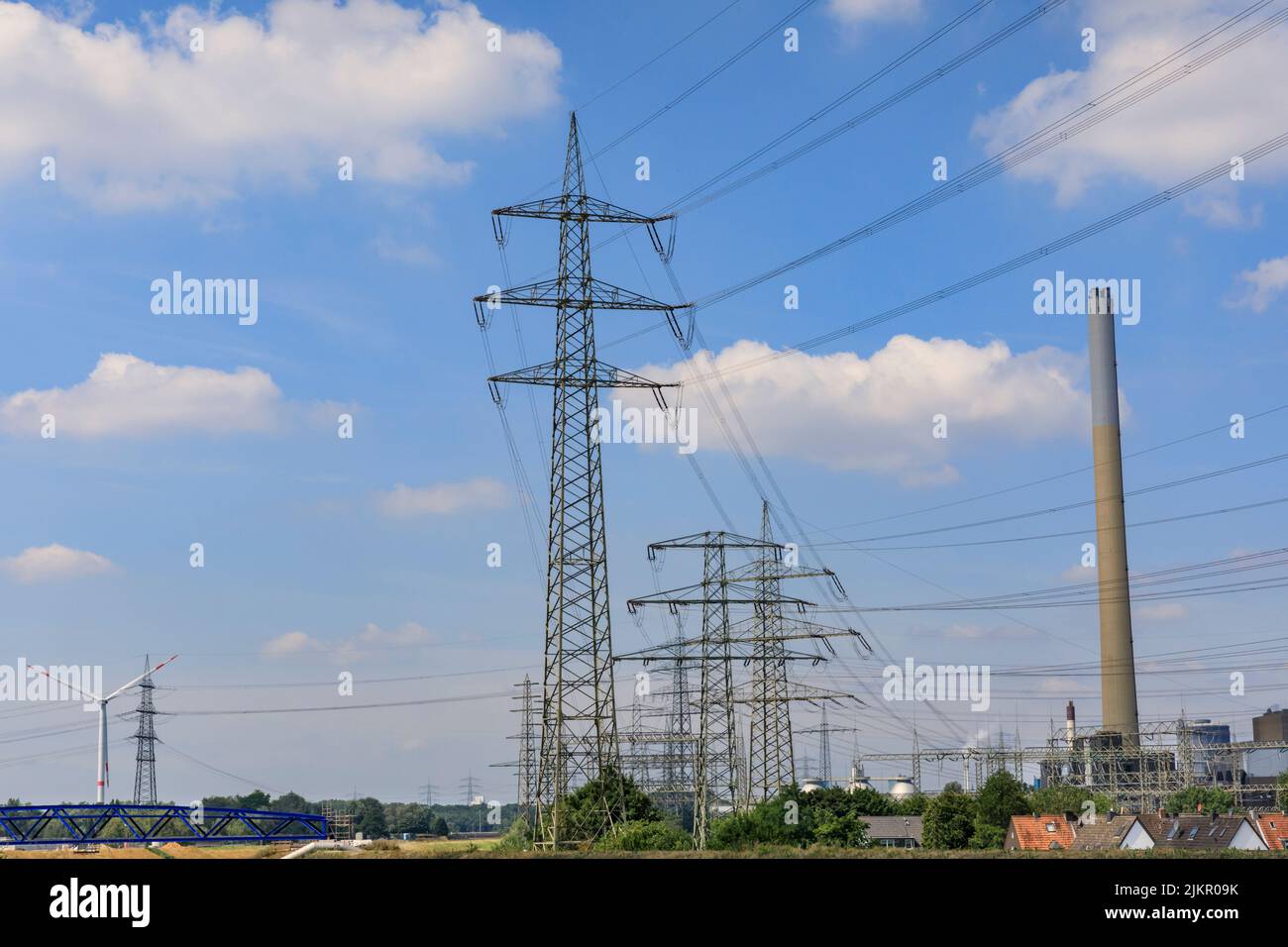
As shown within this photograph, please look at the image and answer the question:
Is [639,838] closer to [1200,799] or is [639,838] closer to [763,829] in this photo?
[763,829]

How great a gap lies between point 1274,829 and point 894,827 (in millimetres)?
39485

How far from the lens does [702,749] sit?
8125 centimetres

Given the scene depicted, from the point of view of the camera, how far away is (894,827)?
13425cm

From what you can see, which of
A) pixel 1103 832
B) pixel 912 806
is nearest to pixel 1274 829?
pixel 1103 832

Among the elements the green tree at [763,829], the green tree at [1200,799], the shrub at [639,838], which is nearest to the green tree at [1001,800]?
the green tree at [1200,799]

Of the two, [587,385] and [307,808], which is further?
[307,808]

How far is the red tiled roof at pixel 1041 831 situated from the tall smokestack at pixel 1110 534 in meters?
43.8

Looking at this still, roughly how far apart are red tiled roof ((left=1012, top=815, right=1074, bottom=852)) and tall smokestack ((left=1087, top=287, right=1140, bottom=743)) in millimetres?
43752

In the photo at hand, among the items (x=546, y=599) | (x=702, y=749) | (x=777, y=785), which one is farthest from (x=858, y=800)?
(x=546, y=599)

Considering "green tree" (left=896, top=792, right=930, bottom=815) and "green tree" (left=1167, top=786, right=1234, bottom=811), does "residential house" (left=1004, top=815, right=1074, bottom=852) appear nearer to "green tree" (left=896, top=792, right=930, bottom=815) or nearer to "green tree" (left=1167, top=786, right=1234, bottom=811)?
"green tree" (left=896, top=792, right=930, bottom=815)

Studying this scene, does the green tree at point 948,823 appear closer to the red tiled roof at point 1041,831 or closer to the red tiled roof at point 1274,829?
the red tiled roof at point 1041,831
